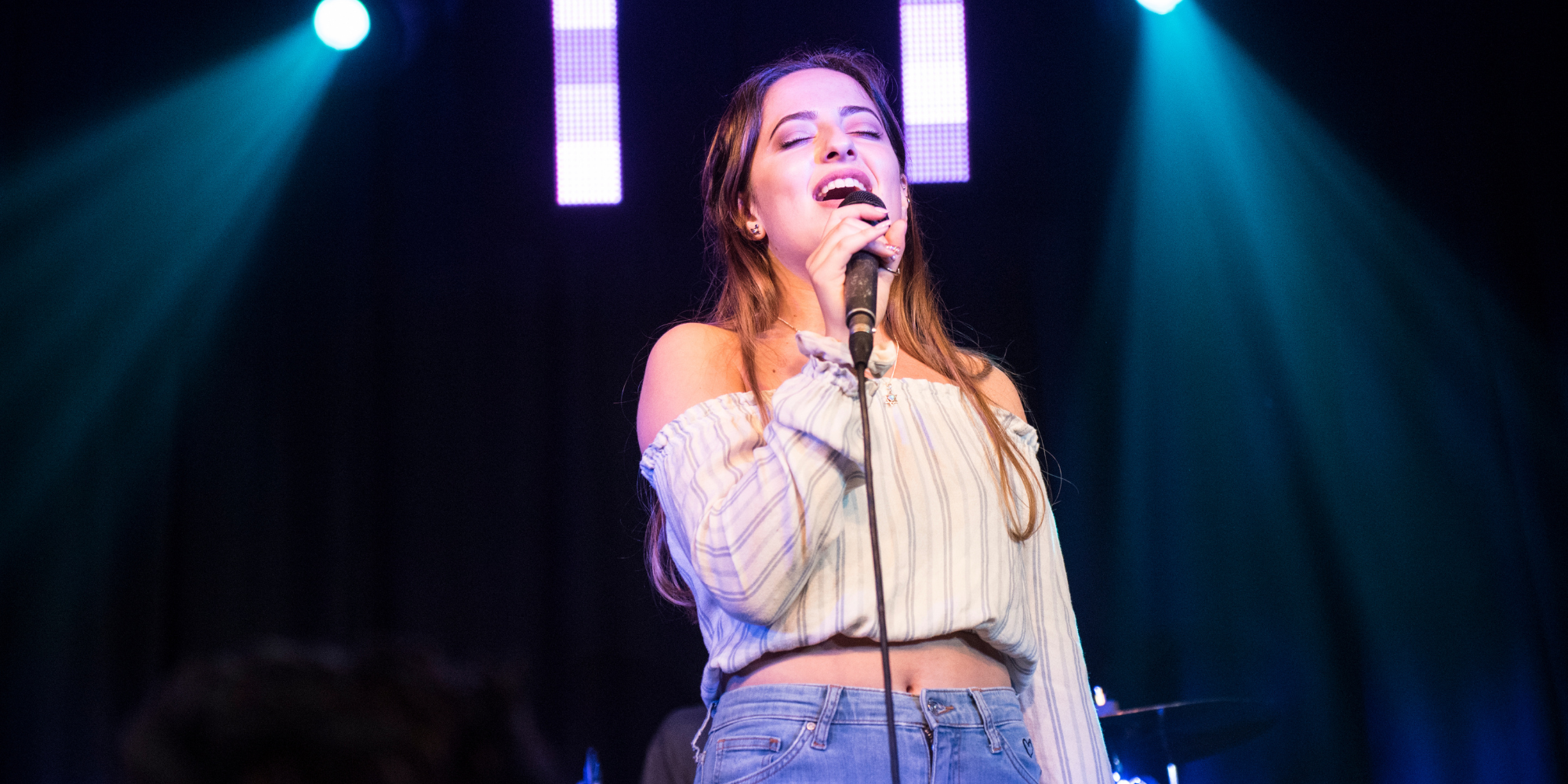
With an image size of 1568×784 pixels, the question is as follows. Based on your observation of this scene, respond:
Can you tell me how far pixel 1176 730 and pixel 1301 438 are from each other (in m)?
0.97

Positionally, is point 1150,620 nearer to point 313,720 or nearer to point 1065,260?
point 1065,260

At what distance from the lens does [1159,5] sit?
11.0 feet

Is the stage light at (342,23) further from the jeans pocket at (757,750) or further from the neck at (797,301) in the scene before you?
the jeans pocket at (757,750)

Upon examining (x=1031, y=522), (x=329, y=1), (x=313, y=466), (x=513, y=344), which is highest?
(x=329, y=1)

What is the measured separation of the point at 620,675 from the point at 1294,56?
2.53 meters

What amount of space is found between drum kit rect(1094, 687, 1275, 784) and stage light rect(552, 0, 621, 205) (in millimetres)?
1860

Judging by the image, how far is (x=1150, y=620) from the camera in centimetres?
328

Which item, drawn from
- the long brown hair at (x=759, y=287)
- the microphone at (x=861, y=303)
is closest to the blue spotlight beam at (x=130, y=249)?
the long brown hair at (x=759, y=287)

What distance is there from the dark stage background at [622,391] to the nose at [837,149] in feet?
5.19

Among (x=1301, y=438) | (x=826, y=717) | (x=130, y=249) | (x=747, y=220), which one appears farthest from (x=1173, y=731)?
(x=130, y=249)

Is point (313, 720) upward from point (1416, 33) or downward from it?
downward

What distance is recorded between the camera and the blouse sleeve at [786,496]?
126cm

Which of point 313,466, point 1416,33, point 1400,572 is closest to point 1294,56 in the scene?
point 1416,33

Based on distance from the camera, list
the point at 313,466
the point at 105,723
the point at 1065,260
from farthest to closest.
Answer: the point at 1065,260 < the point at 313,466 < the point at 105,723
